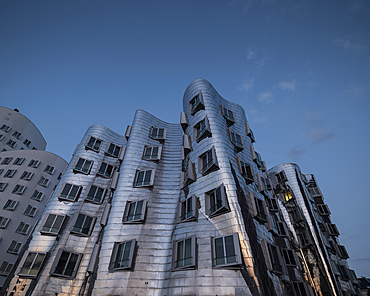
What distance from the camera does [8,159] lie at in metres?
50.6

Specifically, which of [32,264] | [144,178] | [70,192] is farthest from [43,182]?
[144,178]

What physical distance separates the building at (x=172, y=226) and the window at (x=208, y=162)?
0.14 m

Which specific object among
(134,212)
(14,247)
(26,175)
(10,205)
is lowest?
(14,247)

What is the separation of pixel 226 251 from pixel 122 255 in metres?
10.8

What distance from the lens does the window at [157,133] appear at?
1430 inches

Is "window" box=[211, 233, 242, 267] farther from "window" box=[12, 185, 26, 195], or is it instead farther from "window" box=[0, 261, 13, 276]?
"window" box=[12, 185, 26, 195]

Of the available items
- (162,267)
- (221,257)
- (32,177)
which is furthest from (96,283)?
(32,177)

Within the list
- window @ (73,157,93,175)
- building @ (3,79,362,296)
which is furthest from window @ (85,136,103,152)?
window @ (73,157,93,175)

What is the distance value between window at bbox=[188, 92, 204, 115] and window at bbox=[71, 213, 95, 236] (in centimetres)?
2072

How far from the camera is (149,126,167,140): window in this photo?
119 feet


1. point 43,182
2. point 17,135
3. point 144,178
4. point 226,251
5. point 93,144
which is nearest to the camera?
point 226,251

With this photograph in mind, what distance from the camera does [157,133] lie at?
121 feet

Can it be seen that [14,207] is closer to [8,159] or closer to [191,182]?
[8,159]

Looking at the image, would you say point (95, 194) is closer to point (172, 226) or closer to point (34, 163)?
point (172, 226)
